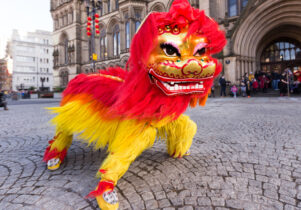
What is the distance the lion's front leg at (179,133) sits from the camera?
1895 mm

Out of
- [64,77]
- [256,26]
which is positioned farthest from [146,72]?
[64,77]

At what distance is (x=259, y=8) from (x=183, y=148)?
46.7 ft

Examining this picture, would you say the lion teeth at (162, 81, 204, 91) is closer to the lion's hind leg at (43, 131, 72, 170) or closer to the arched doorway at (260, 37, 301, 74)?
the lion's hind leg at (43, 131, 72, 170)

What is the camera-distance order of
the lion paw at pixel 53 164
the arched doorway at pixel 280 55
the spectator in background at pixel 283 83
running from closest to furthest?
the lion paw at pixel 53 164, the spectator in background at pixel 283 83, the arched doorway at pixel 280 55

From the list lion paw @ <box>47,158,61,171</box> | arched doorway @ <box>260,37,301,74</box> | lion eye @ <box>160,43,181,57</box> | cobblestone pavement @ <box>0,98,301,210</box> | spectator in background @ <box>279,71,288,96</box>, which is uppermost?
arched doorway @ <box>260,37,301,74</box>

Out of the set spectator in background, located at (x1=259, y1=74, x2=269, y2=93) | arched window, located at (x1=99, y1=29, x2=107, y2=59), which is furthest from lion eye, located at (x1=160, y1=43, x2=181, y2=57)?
arched window, located at (x1=99, y1=29, x2=107, y2=59)

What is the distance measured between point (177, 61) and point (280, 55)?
746 inches

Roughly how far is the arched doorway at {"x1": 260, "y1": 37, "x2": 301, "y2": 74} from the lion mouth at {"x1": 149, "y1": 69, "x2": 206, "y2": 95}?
58.4 feet

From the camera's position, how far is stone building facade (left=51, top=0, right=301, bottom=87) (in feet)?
40.9

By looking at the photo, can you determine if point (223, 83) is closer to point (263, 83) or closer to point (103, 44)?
point (263, 83)

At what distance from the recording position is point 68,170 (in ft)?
6.15

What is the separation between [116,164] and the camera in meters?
1.31

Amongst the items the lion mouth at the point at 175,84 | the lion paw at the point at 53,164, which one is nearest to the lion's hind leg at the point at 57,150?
the lion paw at the point at 53,164

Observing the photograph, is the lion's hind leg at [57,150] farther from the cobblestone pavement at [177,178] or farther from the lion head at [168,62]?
the lion head at [168,62]
